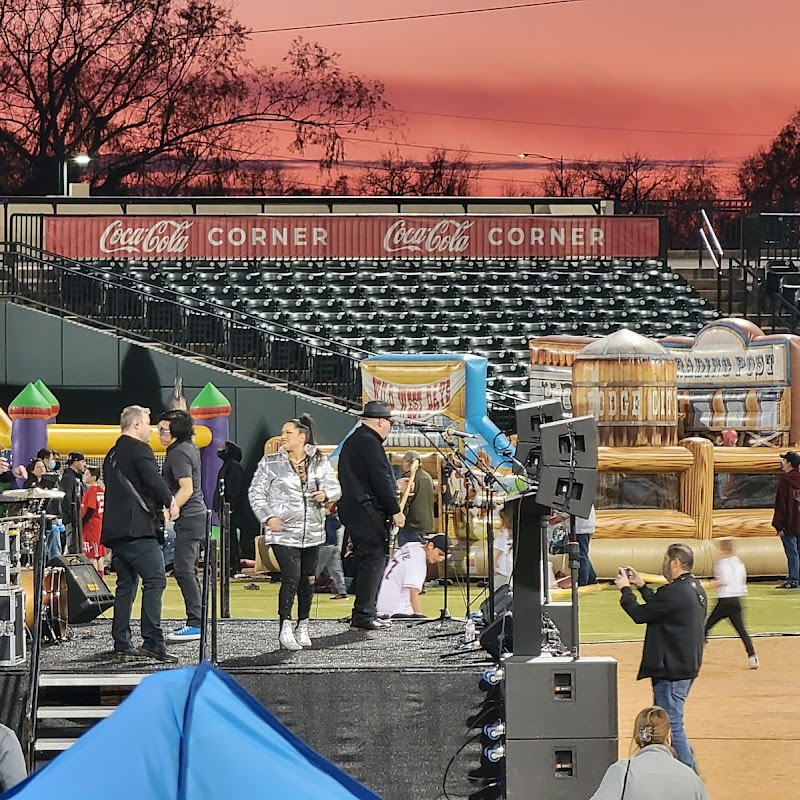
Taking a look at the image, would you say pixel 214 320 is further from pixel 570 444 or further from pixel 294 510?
pixel 570 444

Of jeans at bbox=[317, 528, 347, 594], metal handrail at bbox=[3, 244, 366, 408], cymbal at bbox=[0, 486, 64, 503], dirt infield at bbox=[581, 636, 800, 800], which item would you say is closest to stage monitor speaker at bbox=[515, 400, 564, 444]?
dirt infield at bbox=[581, 636, 800, 800]

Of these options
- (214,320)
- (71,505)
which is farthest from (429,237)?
(71,505)

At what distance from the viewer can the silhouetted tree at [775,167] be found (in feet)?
167

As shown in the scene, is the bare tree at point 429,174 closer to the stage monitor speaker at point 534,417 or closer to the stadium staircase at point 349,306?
the stadium staircase at point 349,306

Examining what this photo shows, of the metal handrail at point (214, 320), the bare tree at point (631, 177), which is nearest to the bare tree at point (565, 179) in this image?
the bare tree at point (631, 177)

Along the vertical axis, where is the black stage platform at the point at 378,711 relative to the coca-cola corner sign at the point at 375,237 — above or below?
below

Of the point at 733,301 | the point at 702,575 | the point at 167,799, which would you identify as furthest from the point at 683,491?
the point at 167,799

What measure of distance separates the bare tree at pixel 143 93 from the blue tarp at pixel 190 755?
148 feet

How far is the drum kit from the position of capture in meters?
9.85

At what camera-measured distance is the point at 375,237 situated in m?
33.1

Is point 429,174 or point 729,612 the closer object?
point 729,612

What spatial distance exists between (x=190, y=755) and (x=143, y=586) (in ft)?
23.2

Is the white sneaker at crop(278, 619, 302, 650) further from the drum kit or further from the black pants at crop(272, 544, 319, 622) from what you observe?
the drum kit

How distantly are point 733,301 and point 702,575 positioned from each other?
1582 centimetres
